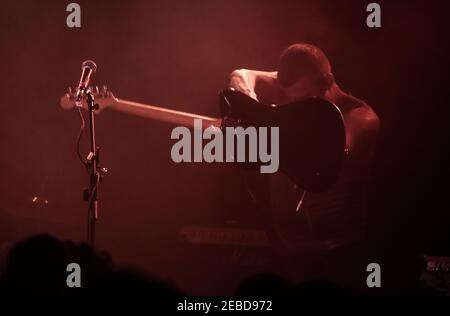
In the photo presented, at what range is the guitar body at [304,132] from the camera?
2.81 m

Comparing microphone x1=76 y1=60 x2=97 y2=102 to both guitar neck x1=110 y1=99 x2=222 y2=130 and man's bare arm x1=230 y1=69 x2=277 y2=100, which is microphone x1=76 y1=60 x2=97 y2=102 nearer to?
guitar neck x1=110 y1=99 x2=222 y2=130

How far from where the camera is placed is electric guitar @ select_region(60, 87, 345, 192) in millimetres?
2811

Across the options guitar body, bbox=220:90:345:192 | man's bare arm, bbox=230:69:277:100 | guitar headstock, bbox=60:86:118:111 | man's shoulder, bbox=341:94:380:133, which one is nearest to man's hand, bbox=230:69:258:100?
man's bare arm, bbox=230:69:277:100

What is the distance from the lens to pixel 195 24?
3166 millimetres

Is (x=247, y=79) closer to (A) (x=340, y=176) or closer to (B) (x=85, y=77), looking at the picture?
(A) (x=340, y=176)

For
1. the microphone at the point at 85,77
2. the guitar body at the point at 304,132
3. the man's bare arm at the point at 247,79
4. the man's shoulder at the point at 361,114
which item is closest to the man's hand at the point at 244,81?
the man's bare arm at the point at 247,79

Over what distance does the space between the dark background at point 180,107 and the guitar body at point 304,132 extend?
0.31 metres

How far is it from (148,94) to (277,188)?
0.97 meters

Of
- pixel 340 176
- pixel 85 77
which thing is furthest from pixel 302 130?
pixel 85 77

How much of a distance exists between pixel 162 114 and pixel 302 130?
2.72 feet
